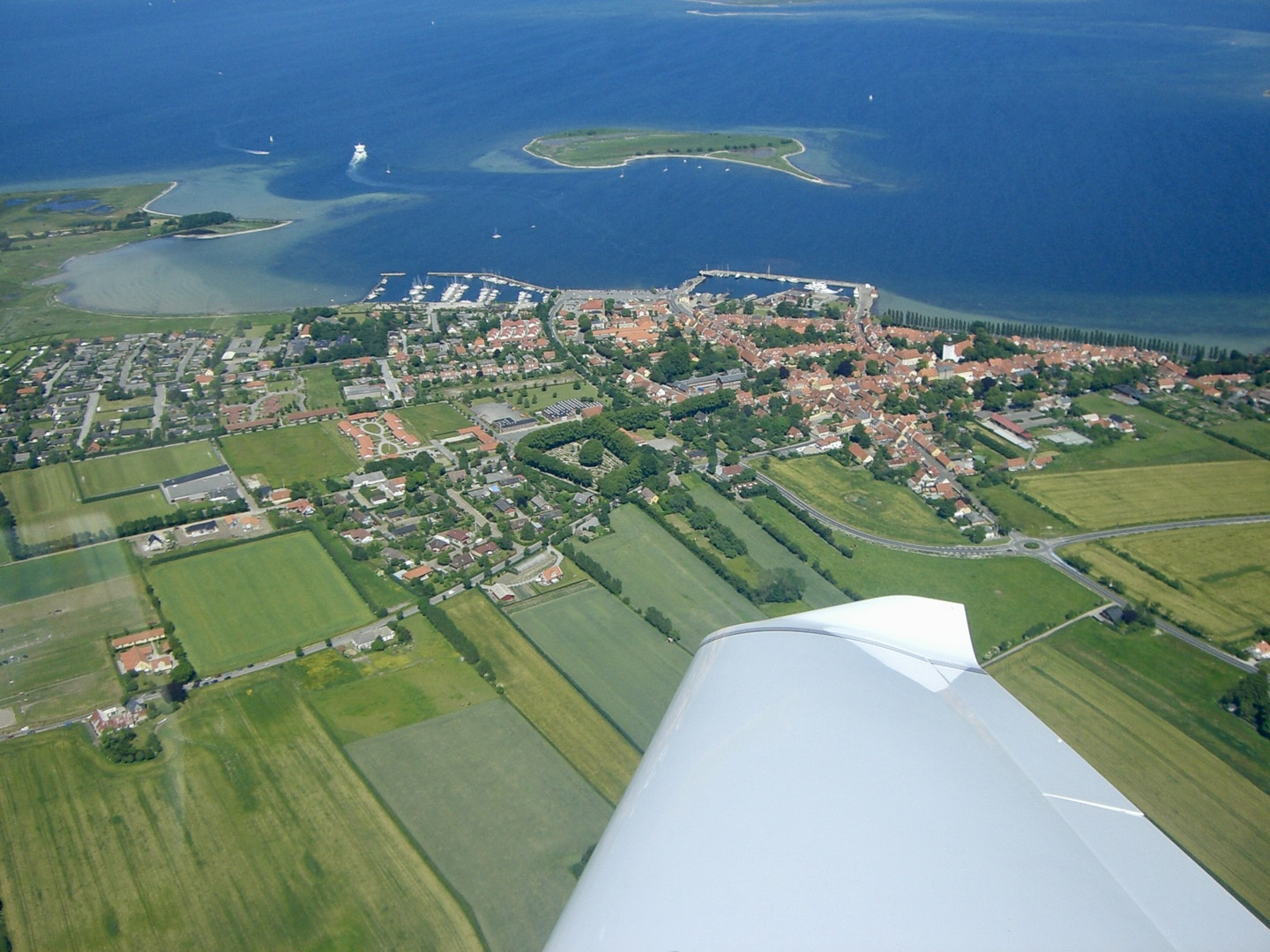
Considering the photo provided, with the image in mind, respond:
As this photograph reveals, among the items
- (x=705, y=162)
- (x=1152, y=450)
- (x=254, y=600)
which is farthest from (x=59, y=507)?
(x=705, y=162)

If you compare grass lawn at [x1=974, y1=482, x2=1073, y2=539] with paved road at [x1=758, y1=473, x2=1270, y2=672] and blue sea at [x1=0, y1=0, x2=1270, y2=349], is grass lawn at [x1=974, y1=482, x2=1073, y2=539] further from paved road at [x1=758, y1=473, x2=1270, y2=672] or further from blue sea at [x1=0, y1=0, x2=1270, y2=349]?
blue sea at [x1=0, y1=0, x2=1270, y2=349]

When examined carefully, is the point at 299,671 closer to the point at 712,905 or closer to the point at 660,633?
the point at 660,633

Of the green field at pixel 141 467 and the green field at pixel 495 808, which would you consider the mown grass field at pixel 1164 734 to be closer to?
the green field at pixel 495 808

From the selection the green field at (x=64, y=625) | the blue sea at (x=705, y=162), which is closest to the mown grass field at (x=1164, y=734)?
the green field at (x=64, y=625)

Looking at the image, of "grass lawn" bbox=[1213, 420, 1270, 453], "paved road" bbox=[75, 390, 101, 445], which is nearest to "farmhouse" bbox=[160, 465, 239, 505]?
"paved road" bbox=[75, 390, 101, 445]

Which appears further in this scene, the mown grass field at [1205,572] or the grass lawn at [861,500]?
the grass lawn at [861,500]

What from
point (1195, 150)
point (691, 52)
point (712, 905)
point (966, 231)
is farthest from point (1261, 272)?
point (691, 52)
